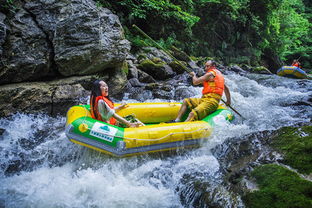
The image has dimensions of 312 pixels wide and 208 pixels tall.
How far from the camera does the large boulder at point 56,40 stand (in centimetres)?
459

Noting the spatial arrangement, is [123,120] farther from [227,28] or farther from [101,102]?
[227,28]

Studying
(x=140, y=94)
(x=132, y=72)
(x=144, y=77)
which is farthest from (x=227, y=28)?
(x=140, y=94)

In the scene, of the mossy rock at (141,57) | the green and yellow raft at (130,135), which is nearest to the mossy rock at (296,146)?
the green and yellow raft at (130,135)

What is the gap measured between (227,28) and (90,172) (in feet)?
47.2

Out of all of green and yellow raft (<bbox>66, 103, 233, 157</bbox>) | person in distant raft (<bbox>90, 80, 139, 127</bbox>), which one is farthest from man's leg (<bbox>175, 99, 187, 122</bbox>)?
person in distant raft (<bbox>90, 80, 139, 127</bbox>)

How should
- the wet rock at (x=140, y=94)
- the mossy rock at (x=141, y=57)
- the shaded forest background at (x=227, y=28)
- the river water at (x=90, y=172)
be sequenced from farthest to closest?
the shaded forest background at (x=227, y=28) < the mossy rock at (x=141, y=57) < the wet rock at (x=140, y=94) < the river water at (x=90, y=172)

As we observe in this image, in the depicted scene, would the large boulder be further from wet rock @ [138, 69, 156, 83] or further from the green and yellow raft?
the green and yellow raft

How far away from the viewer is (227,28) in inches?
585

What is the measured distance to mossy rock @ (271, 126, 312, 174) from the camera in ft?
8.15

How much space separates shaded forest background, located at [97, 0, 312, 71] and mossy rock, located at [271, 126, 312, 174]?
24.8 ft

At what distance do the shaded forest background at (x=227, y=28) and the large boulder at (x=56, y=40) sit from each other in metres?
4.11

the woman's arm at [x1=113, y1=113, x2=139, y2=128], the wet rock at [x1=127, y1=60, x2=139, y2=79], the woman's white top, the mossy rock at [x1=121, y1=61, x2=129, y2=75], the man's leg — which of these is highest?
the woman's white top

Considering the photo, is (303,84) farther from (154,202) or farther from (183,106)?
(154,202)

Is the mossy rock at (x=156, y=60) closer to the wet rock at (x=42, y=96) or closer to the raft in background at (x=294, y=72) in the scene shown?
the wet rock at (x=42, y=96)
